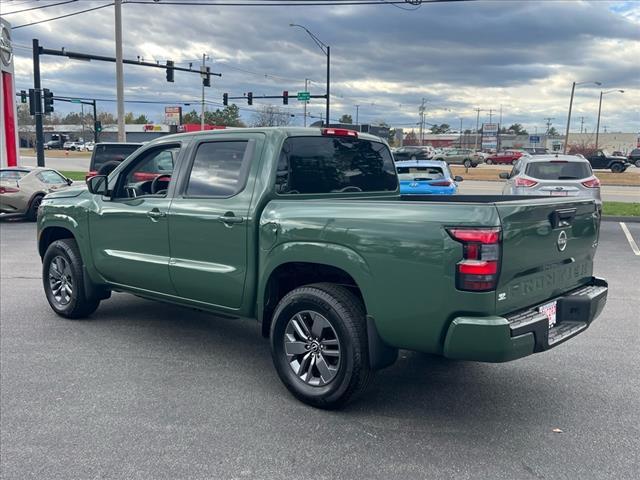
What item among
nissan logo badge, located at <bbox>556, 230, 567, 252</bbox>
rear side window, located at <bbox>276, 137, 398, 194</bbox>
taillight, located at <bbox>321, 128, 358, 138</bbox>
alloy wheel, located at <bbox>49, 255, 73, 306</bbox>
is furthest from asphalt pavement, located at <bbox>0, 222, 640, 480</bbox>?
taillight, located at <bbox>321, 128, 358, 138</bbox>

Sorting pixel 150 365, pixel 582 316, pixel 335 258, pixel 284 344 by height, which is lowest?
pixel 150 365

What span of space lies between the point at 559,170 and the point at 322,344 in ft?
32.2

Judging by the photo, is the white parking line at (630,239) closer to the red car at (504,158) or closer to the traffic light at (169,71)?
the traffic light at (169,71)

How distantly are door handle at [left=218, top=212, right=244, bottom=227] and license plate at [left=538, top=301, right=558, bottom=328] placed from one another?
217 centimetres

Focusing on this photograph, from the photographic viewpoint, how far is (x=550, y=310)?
3730 millimetres

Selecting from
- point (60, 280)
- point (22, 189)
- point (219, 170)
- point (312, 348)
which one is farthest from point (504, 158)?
point (312, 348)

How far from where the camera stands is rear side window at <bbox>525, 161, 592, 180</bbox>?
12094mm

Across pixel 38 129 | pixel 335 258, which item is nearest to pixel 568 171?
pixel 335 258

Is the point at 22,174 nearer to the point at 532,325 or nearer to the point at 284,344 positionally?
the point at 284,344

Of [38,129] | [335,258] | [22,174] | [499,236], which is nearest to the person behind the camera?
[499,236]

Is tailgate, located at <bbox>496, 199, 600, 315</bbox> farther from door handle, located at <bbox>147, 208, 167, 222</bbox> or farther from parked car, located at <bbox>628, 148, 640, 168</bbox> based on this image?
parked car, located at <bbox>628, 148, 640, 168</bbox>

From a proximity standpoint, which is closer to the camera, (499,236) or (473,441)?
(499,236)

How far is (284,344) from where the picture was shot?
4.22 meters

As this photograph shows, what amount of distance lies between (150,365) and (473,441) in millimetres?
2695
